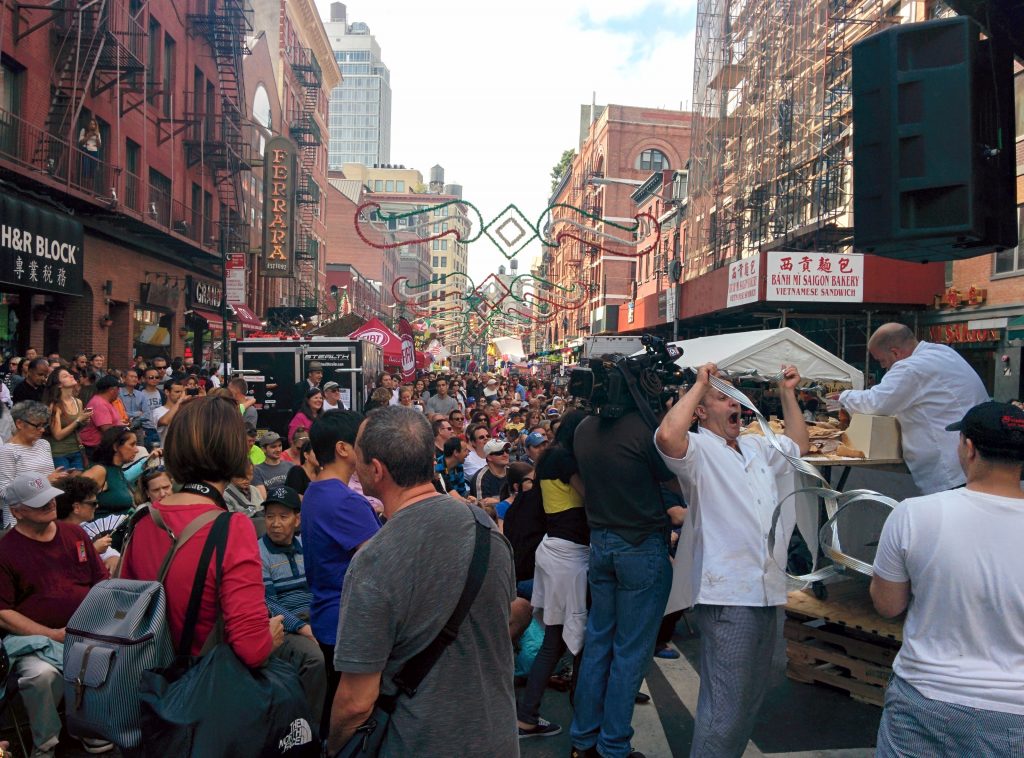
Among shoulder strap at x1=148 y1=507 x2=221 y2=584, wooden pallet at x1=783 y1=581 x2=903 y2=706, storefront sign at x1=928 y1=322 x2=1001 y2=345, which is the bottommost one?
wooden pallet at x1=783 y1=581 x2=903 y2=706

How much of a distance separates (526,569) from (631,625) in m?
1.09

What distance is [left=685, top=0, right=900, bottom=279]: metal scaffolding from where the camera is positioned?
24.1 meters

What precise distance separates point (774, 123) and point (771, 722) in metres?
25.7

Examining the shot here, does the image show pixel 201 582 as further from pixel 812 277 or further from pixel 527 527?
pixel 812 277

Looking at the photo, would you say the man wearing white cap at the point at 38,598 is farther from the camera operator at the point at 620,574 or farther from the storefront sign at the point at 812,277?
the storefront sign at the point at 812,277

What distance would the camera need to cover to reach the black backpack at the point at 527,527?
504cm

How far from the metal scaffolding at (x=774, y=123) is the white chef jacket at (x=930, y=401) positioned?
20055 millimetres

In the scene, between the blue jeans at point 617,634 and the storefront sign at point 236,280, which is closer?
the blue jeans at point 617,634

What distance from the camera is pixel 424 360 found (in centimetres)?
3378

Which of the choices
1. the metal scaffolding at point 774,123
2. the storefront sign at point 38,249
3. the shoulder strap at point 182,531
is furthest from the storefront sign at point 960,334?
the shoulder strap at point 182,531

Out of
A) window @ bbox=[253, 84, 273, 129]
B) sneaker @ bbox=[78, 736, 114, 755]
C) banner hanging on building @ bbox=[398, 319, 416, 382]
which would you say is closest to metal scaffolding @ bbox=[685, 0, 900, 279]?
banner hanging on building @ bbox=[398, 319, 416, 382]

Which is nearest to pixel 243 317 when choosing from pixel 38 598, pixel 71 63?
pixel 71 63

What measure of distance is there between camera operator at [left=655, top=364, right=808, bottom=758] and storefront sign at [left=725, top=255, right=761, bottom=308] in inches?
707

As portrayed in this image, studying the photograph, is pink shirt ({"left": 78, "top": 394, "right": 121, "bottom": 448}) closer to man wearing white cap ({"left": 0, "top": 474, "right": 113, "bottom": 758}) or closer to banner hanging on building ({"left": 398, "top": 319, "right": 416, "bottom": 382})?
man wearing white cap ({"left": 0, "top": 474, "right": 113, "bottom": 758})
